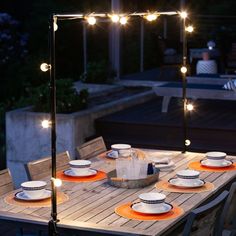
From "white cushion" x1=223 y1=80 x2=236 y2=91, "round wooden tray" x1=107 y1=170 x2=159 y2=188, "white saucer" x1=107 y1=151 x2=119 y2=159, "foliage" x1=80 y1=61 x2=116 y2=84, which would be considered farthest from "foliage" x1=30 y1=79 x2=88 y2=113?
"round wooden tray" x1=107 y1=170 x2=159 y2=188

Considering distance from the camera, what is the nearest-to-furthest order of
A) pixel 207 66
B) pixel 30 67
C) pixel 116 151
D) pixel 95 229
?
pixel 95 229
pixel 116 151
pixel 207 66
pixel 30 67

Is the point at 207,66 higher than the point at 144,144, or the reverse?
the point at 207,66

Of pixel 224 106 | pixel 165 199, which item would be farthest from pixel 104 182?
pixel 224 106

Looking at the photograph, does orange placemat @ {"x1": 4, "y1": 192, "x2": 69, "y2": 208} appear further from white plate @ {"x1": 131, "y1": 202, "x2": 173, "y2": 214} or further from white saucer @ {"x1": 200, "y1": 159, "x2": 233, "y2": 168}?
white saucer @ {"x1": 200, "y1": 159, "x2": 233, "y2": 168}

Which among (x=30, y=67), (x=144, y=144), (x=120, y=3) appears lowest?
(x=144, y=144)

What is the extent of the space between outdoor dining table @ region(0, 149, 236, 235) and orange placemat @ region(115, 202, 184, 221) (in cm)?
4

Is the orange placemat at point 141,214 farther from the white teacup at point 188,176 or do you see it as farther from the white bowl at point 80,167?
the white bowl at point 80,167

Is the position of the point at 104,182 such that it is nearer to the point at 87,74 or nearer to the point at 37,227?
the point at 37,227

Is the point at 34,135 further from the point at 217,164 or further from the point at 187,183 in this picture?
the point at 187,183

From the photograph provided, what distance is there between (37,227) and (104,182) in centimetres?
107

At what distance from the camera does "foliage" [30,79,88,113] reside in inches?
364

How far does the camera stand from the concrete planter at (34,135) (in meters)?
8.78

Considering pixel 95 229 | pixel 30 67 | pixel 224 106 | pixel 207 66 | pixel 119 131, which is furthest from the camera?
pixel 30 67

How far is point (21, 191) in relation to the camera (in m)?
5.13
